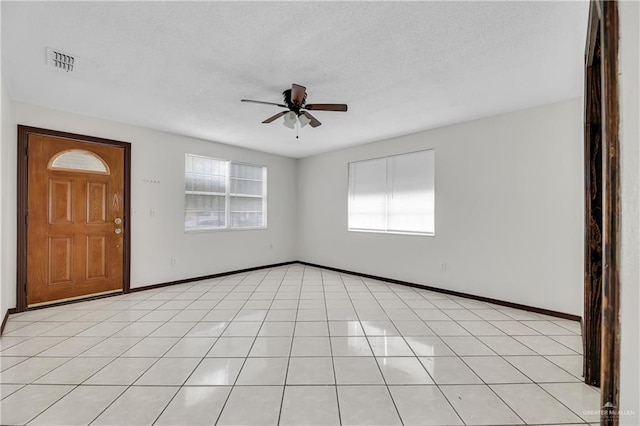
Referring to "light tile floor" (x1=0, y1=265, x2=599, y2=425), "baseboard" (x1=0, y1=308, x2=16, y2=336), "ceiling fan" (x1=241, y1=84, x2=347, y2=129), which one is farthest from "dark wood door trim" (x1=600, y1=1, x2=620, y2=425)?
"baseboard" (x1=0, y1=308, x2=16, y2=336)

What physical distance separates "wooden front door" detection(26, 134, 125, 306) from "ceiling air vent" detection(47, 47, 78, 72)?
5.40ft

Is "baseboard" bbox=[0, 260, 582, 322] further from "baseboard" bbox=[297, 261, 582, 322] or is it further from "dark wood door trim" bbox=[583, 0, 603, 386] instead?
"dark wood door trim" bbox=[583, 0, 603, 386]

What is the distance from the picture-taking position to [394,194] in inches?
198

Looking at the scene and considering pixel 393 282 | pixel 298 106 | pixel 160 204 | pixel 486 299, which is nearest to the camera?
pixel 298 106

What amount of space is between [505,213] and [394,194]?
1764 millimetres

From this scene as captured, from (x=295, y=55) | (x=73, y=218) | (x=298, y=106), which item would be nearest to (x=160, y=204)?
(x=73, y=218)

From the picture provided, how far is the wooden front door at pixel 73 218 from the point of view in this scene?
354 cm

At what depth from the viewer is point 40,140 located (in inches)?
141

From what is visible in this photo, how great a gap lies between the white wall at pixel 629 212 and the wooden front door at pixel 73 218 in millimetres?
5129

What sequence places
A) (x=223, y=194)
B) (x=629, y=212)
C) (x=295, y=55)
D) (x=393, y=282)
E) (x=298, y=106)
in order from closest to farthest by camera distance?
(x=629, y=212), (x=295, y=55), (x=298, y=106), (x=393, y=282), (x=223, y=194)

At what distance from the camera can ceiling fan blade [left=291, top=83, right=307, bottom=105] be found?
277 cm

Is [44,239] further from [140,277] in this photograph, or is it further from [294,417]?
[294,417]

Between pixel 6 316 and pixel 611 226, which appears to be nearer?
pixel 611 226

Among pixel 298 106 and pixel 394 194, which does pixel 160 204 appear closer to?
pixel 298 106
